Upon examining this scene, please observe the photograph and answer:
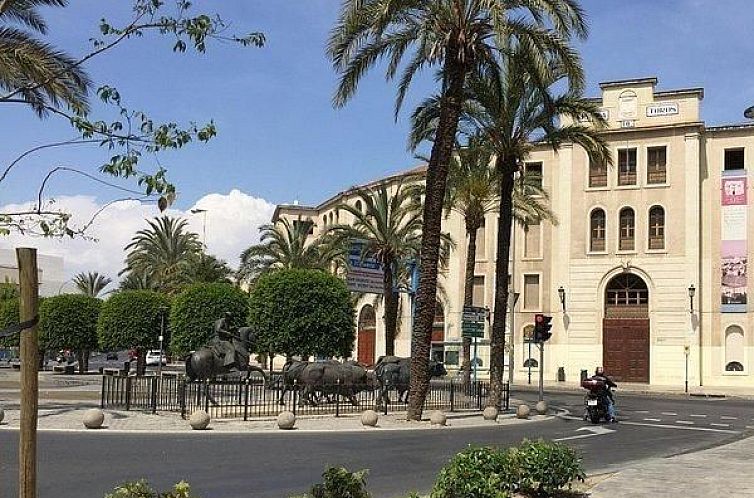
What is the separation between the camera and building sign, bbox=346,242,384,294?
120 ft

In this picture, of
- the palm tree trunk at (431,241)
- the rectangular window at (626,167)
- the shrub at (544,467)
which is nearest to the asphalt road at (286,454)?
the palm tree trunk at (431,241)

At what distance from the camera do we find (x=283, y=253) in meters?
58.2

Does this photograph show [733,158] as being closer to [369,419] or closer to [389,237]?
[389,237]

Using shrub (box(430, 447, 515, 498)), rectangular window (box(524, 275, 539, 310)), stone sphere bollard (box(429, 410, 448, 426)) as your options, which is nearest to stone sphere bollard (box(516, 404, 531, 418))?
stone sphere bollard (box(429, 410, 448, 426))

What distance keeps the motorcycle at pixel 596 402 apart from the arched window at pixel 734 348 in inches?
1114

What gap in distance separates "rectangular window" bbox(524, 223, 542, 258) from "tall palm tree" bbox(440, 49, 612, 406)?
29.6 meters

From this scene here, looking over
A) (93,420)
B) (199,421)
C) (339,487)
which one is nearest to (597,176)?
(199,421)

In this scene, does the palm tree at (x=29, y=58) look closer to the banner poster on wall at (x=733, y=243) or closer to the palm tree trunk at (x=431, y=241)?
the palm tree trunk at (x=431, y=241)

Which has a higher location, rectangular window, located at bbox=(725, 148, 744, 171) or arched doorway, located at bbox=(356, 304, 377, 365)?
rectangular window, located at bbox=(725, 148, 744, 171)

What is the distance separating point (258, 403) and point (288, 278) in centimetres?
1899

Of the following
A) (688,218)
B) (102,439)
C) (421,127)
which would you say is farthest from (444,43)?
(688,218)

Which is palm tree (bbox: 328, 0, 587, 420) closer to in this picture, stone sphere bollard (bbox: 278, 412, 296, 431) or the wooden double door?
stone sphere bollard (bbox: 278, 412, 296, 431)

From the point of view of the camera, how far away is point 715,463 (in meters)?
15.1

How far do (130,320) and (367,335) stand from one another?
72.9ft
